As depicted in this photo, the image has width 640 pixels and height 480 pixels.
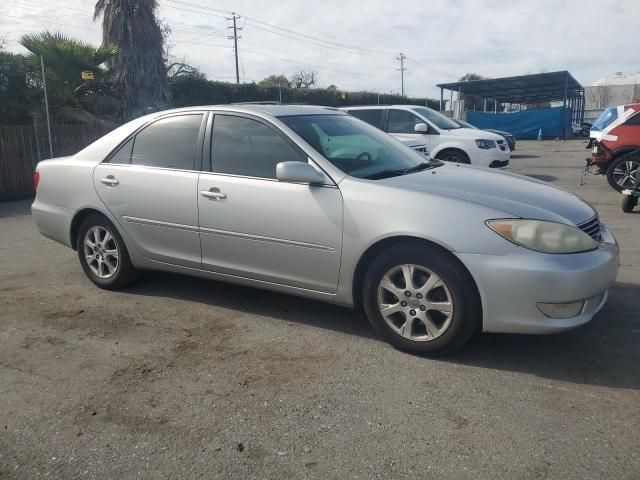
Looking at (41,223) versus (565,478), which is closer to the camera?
(565,478)

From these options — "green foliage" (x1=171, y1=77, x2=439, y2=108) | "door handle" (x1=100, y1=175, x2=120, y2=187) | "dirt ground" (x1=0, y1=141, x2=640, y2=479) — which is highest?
"green foliage" (x1=171, y1=77, x2=439, y2=108)

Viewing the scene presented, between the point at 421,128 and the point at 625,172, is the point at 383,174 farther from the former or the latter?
the point at 625,172

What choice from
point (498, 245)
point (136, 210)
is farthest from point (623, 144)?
point (136, 210)

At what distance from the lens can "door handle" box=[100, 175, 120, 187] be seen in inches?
189

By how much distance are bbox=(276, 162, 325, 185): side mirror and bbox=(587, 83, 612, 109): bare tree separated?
5957 centimetres

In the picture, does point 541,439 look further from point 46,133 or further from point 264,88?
point 264,88

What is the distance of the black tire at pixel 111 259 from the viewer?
4910 millimetres

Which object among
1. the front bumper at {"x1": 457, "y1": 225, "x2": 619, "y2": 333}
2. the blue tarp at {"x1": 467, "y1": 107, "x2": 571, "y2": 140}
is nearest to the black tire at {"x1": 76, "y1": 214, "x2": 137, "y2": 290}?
the front bumper at {"x1": 457, "y1": 225, "x2": 619, "y2": 333}

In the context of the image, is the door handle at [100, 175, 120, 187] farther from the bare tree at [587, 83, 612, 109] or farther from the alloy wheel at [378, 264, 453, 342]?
the bare tree at [587, 83, 612, 109]

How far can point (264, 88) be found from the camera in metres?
26.3

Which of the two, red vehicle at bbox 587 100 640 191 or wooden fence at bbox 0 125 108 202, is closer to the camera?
red vehicle at bbox 587 100 640 191

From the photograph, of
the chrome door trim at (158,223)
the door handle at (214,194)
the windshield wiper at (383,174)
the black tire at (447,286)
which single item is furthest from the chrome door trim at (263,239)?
the windshield wiper at (383,174)

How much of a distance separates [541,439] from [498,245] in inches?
43.2

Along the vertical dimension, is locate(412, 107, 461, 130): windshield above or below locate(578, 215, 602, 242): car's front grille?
above
